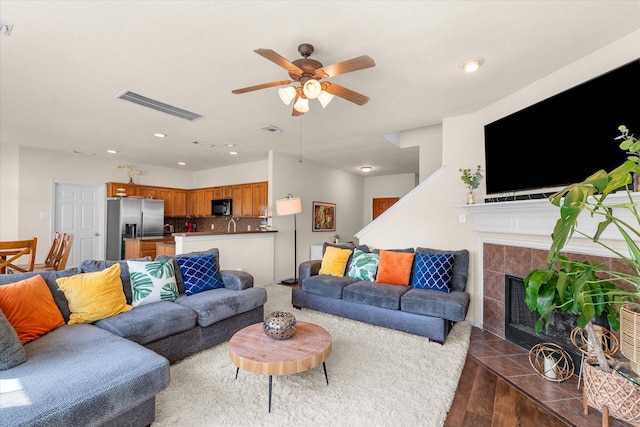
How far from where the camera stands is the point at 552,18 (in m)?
1.96

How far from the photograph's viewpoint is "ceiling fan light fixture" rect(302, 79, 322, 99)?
7.06ft

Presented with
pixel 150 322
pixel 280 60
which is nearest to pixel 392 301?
pixel 150 322

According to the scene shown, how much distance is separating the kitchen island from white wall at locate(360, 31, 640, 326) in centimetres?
209

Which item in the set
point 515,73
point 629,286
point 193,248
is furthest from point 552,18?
point 193,248

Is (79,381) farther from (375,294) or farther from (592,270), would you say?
(592,270)

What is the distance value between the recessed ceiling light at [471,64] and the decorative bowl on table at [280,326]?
259 centimetres

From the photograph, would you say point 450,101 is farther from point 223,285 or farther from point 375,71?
point 223,285

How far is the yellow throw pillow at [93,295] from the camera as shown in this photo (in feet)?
7.59

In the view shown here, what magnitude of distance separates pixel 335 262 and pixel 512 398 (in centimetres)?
246

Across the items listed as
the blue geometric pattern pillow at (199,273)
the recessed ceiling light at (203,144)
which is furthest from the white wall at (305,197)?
the blue geometric pattern pillow at (199,273)

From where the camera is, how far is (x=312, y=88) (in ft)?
7.11

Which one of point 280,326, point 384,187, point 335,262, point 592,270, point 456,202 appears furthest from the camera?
point 384,187

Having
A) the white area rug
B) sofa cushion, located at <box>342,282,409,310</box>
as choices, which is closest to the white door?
the white area rug

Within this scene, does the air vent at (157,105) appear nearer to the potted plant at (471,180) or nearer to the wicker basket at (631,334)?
the potted plant at (471,180)
